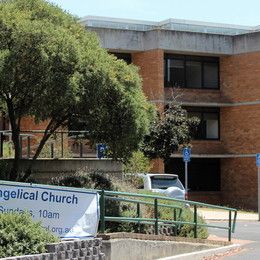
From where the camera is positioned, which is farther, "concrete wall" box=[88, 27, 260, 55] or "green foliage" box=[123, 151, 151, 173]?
"concrete wall" box=[88, 27, 260, 55]

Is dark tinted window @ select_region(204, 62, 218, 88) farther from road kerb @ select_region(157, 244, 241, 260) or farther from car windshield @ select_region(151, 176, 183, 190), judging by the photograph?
road kerb @ select_region(157, 244, 241, 260)

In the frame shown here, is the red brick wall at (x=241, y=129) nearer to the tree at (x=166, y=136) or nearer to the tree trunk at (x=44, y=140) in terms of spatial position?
the tree at (x=166, y=136)

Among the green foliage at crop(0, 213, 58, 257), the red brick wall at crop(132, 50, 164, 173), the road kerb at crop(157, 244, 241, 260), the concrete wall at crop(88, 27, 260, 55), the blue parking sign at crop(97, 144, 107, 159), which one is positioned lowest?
the road kerb at crop(157, 244, 241, 260)

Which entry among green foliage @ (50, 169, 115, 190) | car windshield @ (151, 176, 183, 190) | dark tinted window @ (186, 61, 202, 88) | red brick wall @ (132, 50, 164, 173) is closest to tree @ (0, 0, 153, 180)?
green foliage @ (50, 169, 115, 190)

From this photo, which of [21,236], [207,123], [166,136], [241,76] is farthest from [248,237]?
[241,76]

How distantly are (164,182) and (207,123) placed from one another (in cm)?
1616

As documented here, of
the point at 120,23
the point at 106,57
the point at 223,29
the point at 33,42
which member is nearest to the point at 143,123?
the point at 106,57

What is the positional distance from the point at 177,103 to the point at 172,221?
74.4ft

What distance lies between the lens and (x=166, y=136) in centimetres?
3297

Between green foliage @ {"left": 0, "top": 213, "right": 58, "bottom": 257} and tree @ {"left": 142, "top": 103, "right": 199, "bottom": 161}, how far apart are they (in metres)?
23.2

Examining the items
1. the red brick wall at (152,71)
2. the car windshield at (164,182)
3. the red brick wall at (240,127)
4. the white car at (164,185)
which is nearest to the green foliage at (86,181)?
the white car at (164,185)

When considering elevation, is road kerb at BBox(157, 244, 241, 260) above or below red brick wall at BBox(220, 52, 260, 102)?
below

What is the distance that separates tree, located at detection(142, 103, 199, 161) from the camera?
108 ft

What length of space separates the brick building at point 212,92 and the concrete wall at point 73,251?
26.2 meters
